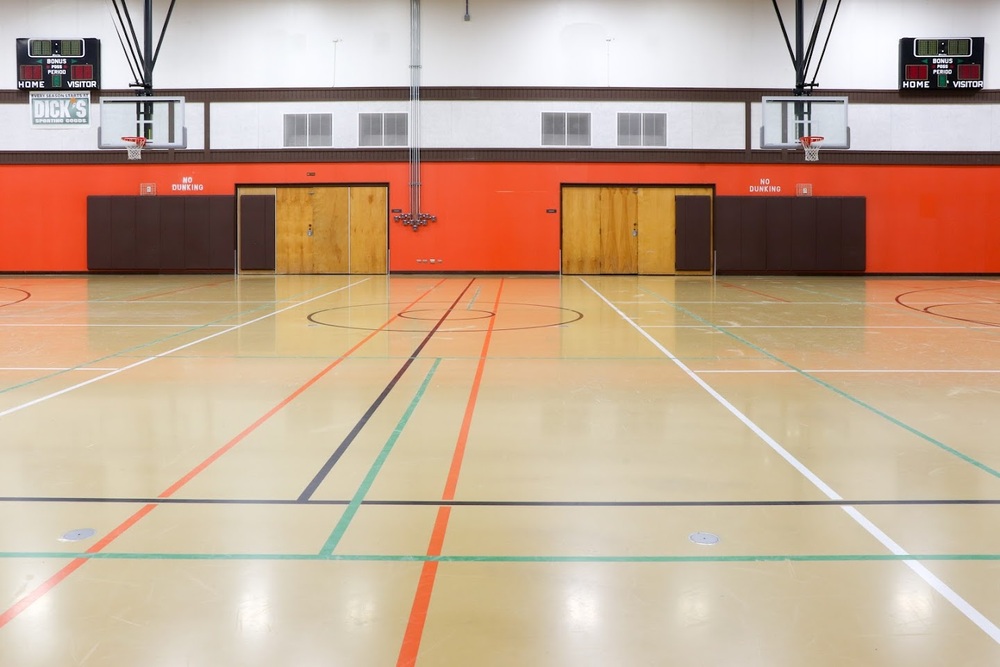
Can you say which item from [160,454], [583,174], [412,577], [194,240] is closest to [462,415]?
[160,454]

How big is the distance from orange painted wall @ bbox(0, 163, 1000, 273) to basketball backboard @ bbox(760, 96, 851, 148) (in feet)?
13.8

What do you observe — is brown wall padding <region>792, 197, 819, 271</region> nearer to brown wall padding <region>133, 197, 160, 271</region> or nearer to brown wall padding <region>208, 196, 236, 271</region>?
brown wall padding <region>208, 196, 236, 271</region>

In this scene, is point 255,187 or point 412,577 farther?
point 255,187

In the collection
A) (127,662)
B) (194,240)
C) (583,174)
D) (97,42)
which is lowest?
(127,662)

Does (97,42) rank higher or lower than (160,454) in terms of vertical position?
higher

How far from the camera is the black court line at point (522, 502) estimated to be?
5.39m

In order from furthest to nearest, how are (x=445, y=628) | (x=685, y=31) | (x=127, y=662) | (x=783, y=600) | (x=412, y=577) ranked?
(x=685, y=31)
(x=412, y=577)
(x=783, y=600)
(x=445, y=628)
(x=127, y=662)

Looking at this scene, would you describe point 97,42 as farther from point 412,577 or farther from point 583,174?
point 412,577

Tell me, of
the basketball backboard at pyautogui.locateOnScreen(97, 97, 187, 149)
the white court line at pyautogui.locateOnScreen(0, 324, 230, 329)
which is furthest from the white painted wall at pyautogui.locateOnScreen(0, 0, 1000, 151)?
the white court line at pyautogui.locateOnScreen(0, 324, 230, 329)

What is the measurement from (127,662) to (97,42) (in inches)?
1180

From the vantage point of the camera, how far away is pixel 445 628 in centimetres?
370

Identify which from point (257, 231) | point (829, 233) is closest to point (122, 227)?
point (257, 231)

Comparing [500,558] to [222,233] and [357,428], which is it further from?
[222,233]

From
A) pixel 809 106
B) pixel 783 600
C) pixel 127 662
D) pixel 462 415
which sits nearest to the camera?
pixel 127 662
